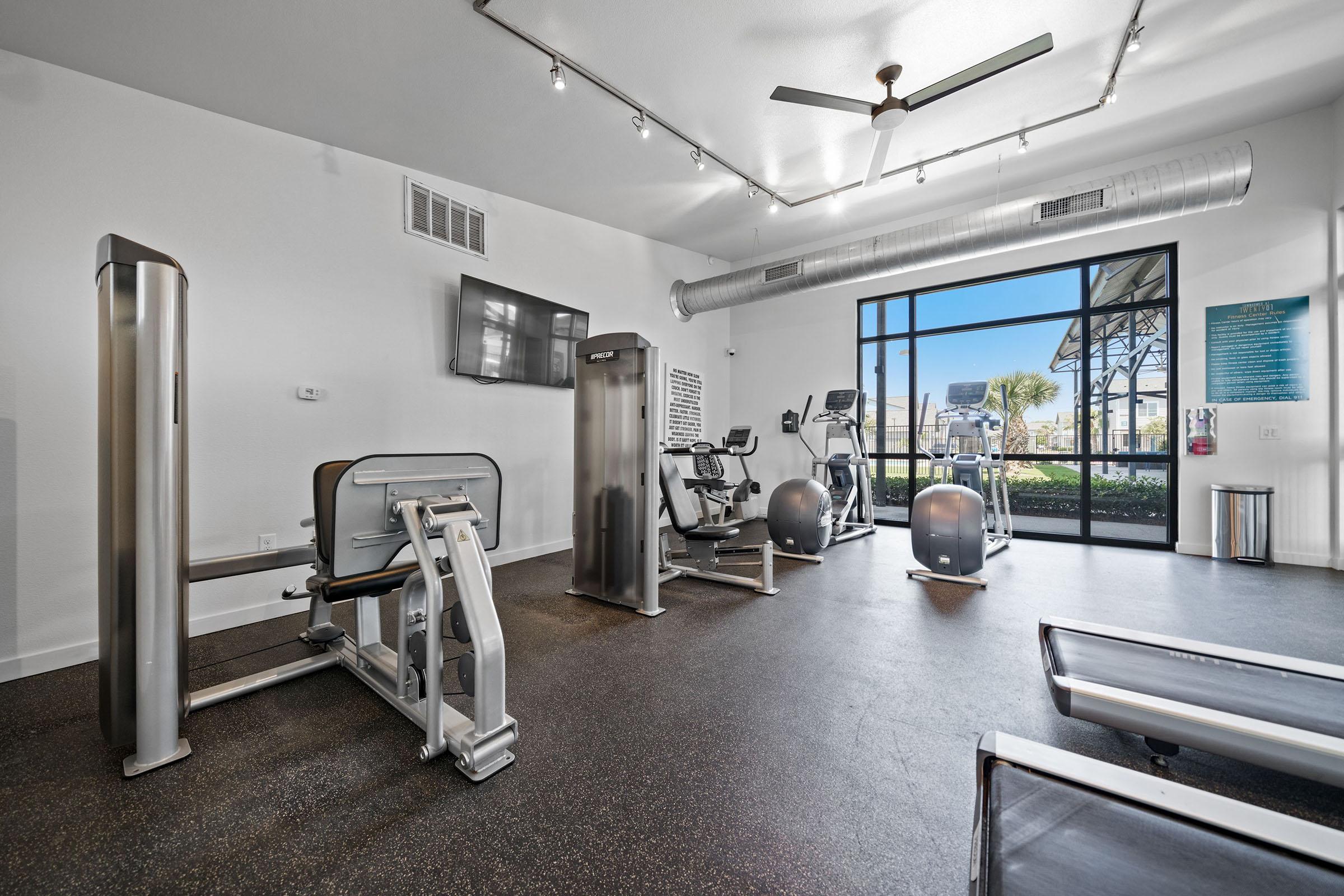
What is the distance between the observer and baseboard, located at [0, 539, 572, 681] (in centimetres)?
240

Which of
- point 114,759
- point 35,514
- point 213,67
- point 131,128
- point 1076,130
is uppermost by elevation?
point 1076,130

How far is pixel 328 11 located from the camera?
249 centimetres

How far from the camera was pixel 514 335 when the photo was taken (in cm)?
439

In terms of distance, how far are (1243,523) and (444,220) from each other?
713 cm

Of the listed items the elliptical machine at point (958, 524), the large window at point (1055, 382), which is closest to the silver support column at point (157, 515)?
the elliptical machine at point (958, 524)

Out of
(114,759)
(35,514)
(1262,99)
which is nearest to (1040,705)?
(114,759)

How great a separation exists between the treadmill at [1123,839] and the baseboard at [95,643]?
2.29 meters

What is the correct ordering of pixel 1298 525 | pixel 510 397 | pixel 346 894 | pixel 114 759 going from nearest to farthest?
1. pixel 346 894
2. pixel 114 759
3. pixel 1298 525
4. pixel 510 397

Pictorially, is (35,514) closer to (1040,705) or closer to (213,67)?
(213,67)

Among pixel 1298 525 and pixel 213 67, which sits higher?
pixel 213 67

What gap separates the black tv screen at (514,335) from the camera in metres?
4.03

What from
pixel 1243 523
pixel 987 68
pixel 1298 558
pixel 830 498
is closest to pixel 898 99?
pixel 987 68

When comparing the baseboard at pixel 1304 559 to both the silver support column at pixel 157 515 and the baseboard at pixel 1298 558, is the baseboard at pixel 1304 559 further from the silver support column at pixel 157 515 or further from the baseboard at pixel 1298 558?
the silver support column at pixel 157 515

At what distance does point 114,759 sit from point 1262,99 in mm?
7711
